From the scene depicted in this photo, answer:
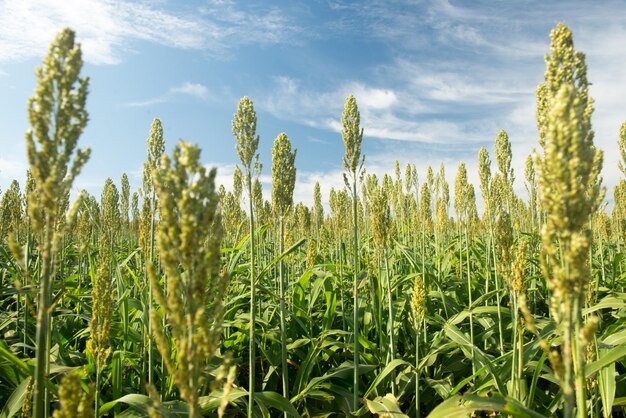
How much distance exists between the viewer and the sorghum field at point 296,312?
1.78 m

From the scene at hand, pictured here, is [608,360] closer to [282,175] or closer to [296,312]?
[282,175]

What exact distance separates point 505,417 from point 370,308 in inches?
103

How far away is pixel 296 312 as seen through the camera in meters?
5.74

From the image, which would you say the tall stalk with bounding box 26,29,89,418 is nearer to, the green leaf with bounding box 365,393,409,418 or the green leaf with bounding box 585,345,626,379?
the green leaf with bounding box 365,393,409,418

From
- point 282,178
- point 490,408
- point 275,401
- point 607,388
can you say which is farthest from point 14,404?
point 607,388

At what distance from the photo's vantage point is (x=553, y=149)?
1861mm

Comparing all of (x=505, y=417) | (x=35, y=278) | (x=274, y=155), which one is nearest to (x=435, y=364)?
(x=505, y=417)

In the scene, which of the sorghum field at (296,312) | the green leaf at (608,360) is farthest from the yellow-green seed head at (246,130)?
the green leaf at (608,360)

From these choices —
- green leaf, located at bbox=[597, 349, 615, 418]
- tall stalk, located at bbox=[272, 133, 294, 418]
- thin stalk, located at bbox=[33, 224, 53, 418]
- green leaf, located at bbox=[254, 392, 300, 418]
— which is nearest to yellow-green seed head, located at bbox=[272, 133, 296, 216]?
tall stalk, located at bbox=[272, 133, 294, 418]

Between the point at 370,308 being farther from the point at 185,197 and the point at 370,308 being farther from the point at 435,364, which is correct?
the point at 185,197

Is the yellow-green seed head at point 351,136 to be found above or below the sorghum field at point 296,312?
above

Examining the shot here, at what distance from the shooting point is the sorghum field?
1.78 meters

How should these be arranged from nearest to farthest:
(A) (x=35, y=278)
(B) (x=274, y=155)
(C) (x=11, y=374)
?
1. (C) (x=11, y=374)
2. (B) (x=274, y=155)
3. (A) (x=35, y=278)

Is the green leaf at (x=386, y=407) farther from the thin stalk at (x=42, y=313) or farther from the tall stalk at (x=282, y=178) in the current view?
the thin stalk at (x=42, y=313)
